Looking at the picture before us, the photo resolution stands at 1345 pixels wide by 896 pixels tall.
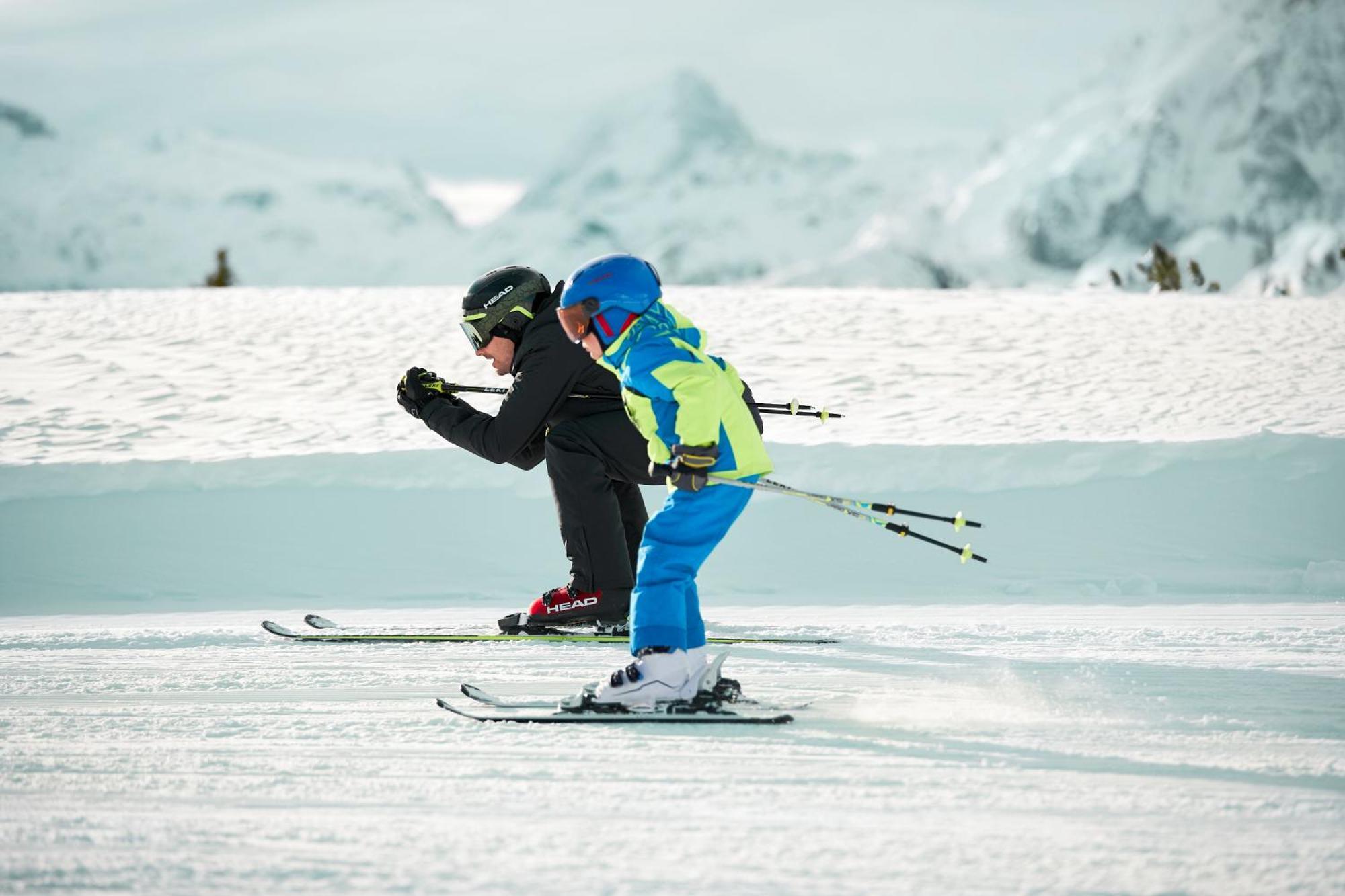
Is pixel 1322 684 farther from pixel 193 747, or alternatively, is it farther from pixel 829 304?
pixel 829 304

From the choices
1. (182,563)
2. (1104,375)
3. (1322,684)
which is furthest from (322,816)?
(1104,375)

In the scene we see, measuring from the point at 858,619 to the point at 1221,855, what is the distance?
2792mm

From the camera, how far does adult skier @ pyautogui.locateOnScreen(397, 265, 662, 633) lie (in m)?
5.05

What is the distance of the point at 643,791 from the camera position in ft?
10.3

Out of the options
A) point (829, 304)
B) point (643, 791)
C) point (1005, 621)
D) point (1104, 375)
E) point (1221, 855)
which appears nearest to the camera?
point (1221, 855)

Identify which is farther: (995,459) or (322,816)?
(995,459)

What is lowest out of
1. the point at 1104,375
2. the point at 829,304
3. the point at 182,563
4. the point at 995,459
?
the point at 182,563

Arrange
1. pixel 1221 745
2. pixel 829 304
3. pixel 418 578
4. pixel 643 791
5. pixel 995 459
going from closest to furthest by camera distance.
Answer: pixel 643 791
pixel 1221 745
pixel 418 578
pixel 995 459
pixel 829 304

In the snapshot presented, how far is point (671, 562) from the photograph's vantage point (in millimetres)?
3832

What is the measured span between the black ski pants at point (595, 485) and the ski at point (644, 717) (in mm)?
1286

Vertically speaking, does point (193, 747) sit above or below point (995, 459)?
below

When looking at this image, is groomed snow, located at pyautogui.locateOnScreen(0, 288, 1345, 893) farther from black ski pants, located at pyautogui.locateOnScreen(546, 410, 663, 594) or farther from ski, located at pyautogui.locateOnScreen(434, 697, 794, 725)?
black ski pants, located at pyautogui.locateOnScreen(546, 410, 663, 594)

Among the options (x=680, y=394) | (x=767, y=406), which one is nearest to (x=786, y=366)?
(x=767, y=406)

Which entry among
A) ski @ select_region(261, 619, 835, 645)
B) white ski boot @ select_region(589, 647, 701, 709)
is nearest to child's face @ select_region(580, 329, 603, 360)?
white ski boot @ select_region(589, 647, 701, 709)
